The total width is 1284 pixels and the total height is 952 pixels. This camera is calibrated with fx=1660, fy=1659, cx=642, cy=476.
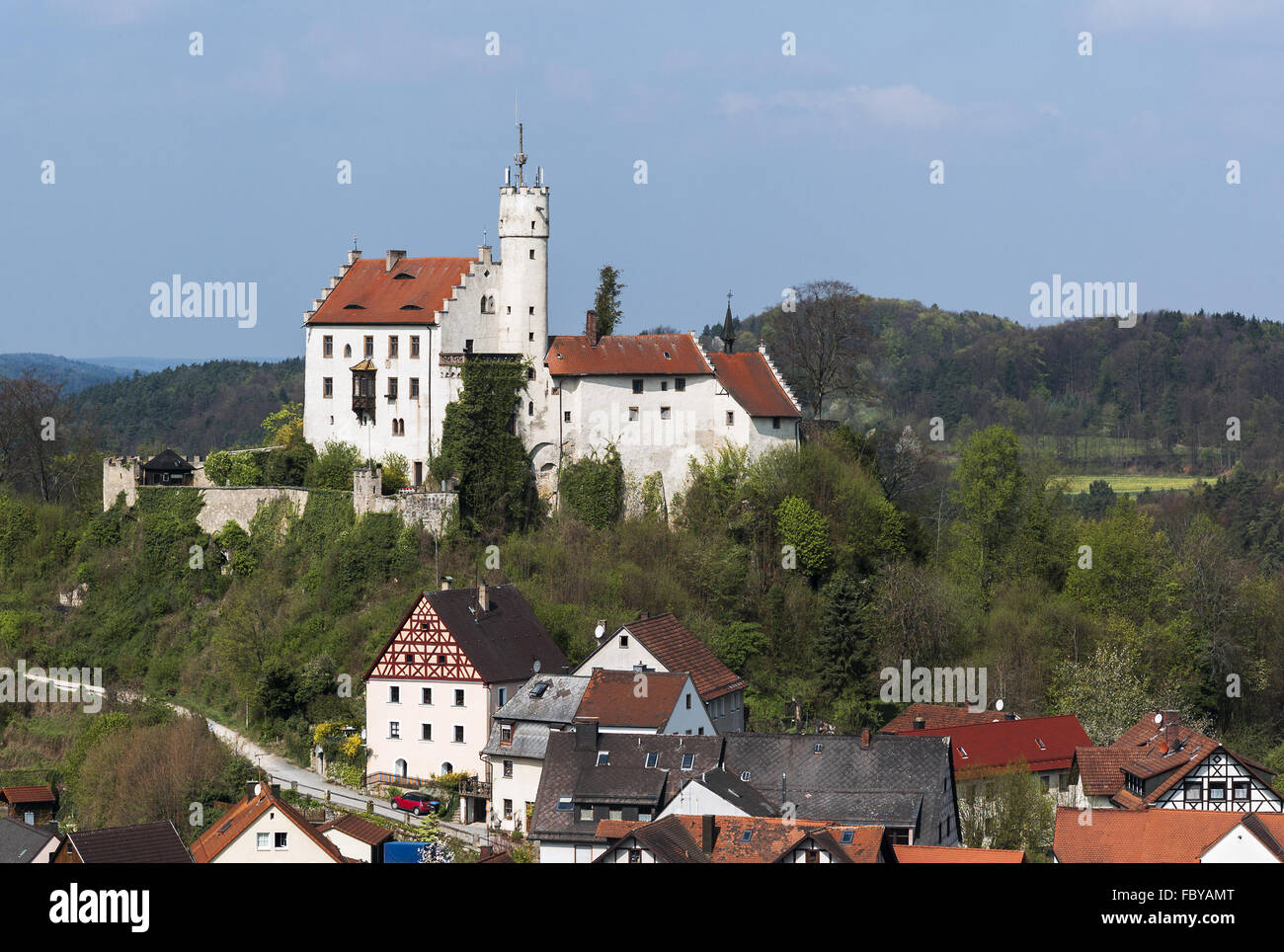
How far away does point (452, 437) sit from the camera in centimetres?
5469

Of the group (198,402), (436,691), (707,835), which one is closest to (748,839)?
(707,835)

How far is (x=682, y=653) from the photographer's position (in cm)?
4891

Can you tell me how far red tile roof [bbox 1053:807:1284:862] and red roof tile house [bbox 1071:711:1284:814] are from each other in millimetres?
4740

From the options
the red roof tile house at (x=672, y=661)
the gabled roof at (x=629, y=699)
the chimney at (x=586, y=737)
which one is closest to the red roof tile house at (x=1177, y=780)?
the red roof tile house at (x=672, y=661)

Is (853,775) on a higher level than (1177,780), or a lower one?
higher

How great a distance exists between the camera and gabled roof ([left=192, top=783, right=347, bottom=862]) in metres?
A: 34.9

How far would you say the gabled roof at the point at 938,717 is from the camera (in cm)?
4959

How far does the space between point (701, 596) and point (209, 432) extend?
113417mm

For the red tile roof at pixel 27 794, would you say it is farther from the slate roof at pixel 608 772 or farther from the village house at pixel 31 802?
the slate roof at pixel 608 772

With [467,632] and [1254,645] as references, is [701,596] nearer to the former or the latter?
[467,632]

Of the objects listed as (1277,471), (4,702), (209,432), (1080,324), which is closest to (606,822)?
(4,702)

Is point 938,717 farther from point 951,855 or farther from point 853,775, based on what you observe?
point 951,855

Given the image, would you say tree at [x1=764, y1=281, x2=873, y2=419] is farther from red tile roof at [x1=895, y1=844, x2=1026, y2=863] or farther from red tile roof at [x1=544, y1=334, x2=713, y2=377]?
red tile roof at [x1=895, y1=844, x2=1026, y2=863]

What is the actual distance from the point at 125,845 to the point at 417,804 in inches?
352
